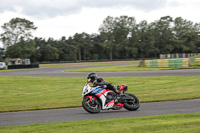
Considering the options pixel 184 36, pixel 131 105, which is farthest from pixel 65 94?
pixel 184 36

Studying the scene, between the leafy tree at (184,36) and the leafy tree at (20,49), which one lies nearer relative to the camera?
the leafy tree at (20,49)

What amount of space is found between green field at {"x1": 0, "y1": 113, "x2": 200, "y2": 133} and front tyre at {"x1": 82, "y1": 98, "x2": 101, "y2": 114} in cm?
192

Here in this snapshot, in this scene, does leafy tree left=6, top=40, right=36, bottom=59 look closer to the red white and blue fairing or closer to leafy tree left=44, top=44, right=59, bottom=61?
leafy tree left=44, top=44, right=59, bottom=61

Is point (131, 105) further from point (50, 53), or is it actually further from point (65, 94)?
point (50, 53)

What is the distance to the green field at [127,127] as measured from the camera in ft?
20.3

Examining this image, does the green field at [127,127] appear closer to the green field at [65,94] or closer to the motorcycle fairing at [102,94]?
the motorcycle fairing at [102,94]

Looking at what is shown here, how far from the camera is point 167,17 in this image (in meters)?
105

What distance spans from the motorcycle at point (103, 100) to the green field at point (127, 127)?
6.64ft

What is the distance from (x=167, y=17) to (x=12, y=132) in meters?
105

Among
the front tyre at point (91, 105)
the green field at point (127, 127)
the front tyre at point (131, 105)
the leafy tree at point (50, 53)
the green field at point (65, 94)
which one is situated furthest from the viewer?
the leafy tree at point (50, 53)

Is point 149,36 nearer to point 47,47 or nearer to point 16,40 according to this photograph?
point 47,47

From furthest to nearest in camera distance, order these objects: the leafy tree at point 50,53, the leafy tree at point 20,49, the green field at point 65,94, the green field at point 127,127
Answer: the leafy tree at point 50,53 < the leafy tree at point 20,49 < the green field at point 65,94 < the green field at point 127,127

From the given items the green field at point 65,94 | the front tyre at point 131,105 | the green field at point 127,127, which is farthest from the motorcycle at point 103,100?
the green field at point 65,94

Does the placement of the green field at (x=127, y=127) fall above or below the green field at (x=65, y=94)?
above
